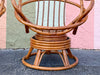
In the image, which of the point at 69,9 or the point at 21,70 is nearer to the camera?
the point at 21,70

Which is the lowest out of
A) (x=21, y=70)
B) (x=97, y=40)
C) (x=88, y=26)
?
(x=21, y=70)

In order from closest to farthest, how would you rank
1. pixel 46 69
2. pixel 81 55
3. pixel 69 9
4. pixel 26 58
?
pixel 46 69
pixel 26 58
pixel 81 55
pixel 69 9

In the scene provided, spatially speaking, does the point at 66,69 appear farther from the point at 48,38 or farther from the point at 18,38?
the point at 18,38

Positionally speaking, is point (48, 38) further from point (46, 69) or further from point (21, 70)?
point (21, 70)

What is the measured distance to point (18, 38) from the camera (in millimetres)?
2289

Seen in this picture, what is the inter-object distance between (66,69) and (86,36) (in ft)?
3.13

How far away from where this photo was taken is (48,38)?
1448 mm

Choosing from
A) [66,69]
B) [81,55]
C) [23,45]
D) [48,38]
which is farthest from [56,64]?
[23,45]

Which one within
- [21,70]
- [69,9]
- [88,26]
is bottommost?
[21,70]

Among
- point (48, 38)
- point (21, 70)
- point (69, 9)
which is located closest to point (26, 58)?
point (21, 70)

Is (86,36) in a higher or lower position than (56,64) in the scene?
higher

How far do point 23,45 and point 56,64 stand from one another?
85 cm

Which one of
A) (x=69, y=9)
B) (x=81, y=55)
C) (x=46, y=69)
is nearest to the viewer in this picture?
(x=46, y=69)

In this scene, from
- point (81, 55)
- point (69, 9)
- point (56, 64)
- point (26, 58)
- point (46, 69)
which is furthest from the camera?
point (69, 9)
